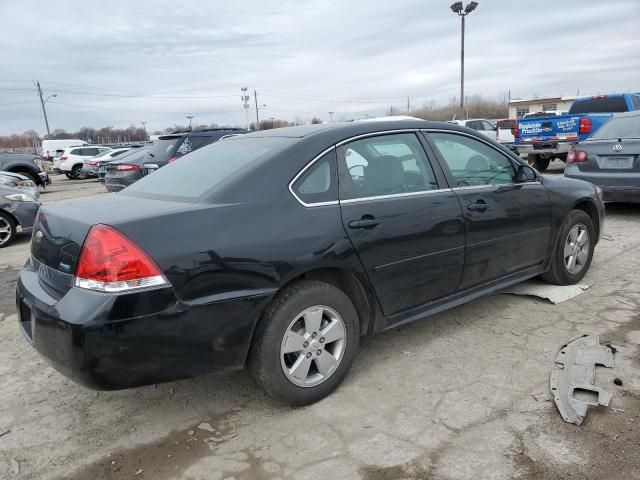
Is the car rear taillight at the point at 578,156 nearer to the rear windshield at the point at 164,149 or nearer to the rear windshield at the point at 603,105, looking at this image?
the rear windshield at the point at 603,105

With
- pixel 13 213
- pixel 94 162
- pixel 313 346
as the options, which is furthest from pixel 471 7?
pixel 313 346

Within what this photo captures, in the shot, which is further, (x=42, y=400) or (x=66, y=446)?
(x=42, y=400)

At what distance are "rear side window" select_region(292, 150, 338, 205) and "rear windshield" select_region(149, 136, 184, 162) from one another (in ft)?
25.4

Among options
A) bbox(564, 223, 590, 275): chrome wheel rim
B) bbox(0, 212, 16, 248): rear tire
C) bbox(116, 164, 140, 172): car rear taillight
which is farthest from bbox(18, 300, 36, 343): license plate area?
bbox(116, 164, 140, 172): car rear taillight

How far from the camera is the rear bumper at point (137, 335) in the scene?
7.64 feet

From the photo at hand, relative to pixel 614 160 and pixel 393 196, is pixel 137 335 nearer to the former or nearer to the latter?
pixel 393 196

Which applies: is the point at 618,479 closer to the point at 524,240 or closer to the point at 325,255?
the point at 325,255

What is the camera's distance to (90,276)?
2.39m

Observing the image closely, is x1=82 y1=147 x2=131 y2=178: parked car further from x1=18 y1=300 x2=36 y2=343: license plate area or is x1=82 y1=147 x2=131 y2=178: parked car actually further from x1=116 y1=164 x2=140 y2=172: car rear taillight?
x1=18 y1=300 x2=36 y2=343: license plate area

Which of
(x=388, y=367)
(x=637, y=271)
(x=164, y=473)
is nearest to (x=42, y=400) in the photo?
(x=164, y=473)

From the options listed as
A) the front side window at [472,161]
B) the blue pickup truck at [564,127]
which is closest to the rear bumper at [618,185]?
the front side window at [472,161]

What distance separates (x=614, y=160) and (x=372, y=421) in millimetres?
6397

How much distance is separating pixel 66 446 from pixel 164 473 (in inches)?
24.8

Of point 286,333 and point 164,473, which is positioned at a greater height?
point 286,333
